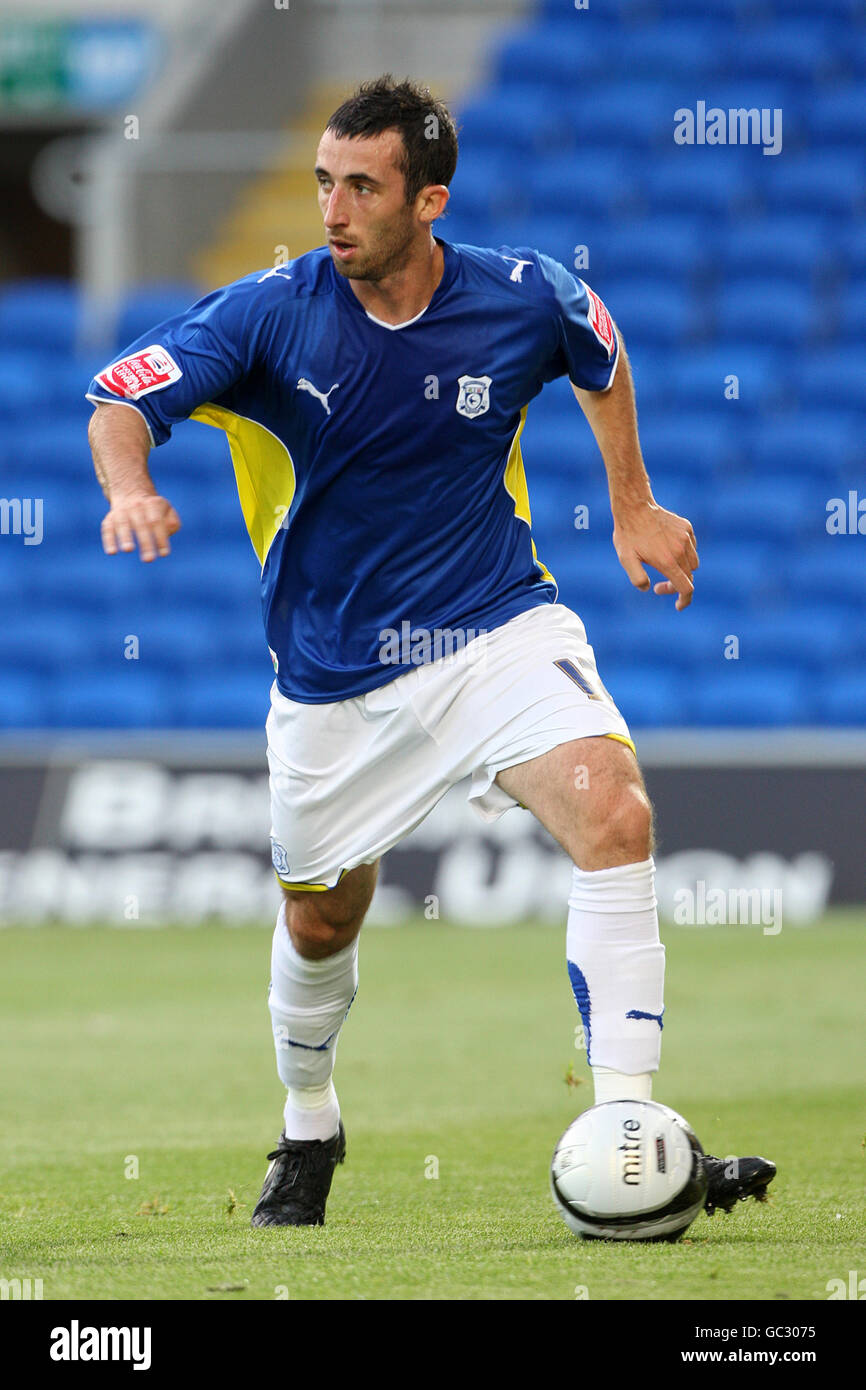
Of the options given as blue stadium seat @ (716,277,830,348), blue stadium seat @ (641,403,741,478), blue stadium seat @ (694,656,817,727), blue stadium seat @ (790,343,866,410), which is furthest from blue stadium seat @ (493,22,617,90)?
blue stadium seat @ (694,656,817,727)

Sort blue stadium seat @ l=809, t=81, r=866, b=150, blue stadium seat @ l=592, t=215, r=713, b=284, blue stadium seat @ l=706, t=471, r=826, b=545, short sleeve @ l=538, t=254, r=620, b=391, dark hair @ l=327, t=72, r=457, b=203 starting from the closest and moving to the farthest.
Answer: dark hair @ l=327, t=72, r=457, b=203 → short sleeve @ l=538, t=254, r=620, b=391 → blue stadium seat @ l=706, t=471, r=826, b=545 → blue stadium seat @ l=592, t=215, r=713, b=284 → blue stadium seat @ l=809, t=81, r=866, b=150

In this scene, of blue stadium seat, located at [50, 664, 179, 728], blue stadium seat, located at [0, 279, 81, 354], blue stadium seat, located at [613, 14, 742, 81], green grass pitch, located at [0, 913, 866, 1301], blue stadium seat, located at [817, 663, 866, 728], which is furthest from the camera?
blue stadium seat, located at [613, 14, 742, 81]

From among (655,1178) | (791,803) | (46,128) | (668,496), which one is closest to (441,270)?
(655,1178)

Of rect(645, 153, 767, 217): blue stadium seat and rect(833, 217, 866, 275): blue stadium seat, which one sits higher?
rect(645, 153, 767, 217): blue stadium seat

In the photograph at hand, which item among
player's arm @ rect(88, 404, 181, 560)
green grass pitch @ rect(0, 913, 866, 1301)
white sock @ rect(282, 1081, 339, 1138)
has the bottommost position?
green grass pitch @ rect(0, 913, 866, 1301)

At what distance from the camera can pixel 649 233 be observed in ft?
50.1

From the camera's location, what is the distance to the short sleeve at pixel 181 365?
420 cm

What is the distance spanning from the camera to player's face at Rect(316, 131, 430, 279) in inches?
169

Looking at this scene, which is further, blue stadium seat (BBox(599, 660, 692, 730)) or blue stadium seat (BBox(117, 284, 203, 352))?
blue stadium seat (BBox(117, 284, 203, 352))

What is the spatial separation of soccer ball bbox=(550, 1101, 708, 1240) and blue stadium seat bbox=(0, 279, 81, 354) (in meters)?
12.5

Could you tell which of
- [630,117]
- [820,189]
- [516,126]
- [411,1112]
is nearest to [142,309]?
[516,126]

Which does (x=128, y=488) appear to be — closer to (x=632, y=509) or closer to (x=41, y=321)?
(x=632, y=509)

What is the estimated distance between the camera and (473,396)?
445 centimetres

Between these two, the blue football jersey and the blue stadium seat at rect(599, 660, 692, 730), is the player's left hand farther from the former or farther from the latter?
the blue stadium seat at rect(599, 660, 692, 730)
